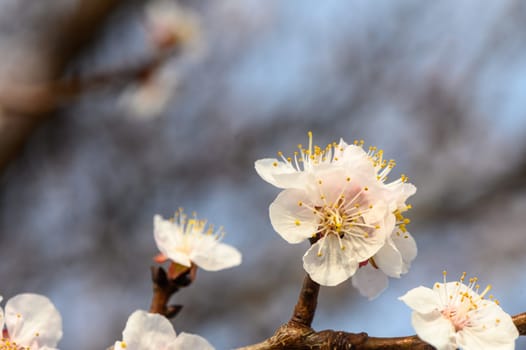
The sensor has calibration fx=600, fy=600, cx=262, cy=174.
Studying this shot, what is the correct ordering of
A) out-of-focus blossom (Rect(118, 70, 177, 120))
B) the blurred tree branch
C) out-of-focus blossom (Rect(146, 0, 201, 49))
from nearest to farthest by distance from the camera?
the blurred tree branch < out-of-focus blossom (Rect(118, 70, 177, 120)) < out-of-focus blossom (Rect(146, 0, 201, 49))

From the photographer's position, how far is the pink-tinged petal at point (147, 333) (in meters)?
0.99

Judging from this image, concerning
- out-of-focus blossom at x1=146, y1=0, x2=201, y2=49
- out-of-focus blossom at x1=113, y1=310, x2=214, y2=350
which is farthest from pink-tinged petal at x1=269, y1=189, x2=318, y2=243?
out-of-focus blossom at x1=146, y1=0, x2=201, y2=49

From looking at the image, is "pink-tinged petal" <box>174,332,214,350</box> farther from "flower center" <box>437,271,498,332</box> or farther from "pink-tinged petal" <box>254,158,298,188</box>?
"flower center" <box>437,271,498,332</box>

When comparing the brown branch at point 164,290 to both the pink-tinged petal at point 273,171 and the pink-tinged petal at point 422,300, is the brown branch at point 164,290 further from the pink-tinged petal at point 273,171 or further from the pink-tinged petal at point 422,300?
the pink-tinged petal at point 422,300

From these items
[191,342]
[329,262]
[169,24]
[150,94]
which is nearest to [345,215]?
[329,262]

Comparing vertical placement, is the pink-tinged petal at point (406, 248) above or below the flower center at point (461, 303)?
above

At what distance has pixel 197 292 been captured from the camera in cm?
446

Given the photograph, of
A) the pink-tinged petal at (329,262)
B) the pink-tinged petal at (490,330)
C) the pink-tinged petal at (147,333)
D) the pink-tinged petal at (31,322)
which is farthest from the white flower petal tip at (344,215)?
the pink-tinged petal at (31,322)

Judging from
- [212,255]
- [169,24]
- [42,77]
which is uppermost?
[169,24]

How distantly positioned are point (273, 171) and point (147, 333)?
35cm

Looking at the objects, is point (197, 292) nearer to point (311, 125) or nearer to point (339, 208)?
point (311, 125)

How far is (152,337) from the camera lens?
1.00 m

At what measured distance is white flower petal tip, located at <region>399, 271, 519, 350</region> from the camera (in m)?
0.90

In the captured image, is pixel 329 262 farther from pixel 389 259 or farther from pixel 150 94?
pixel 150 94
